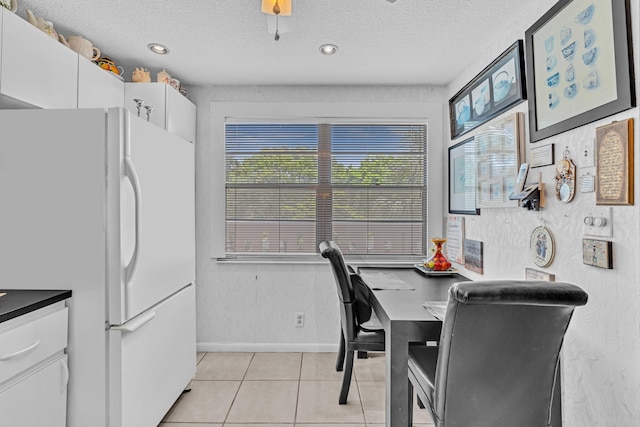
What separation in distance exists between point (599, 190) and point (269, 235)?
2.44m

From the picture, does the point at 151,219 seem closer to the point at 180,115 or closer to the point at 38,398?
the point at 38,398

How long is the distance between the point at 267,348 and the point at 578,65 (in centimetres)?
293

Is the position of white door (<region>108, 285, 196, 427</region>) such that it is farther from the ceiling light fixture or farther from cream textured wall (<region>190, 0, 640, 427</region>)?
the ceiling light fixture

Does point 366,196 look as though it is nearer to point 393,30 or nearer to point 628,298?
point 393,30

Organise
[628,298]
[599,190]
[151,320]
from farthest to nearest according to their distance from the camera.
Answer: [151,320] → [599,190] → [628,298]

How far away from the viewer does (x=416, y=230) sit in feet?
11.1

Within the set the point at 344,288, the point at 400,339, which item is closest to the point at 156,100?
the point at 344,288

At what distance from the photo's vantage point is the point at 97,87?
7.81 feet

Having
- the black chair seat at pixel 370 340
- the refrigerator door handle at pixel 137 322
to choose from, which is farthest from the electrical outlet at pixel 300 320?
the refrigerator door handle at pixel 137 322

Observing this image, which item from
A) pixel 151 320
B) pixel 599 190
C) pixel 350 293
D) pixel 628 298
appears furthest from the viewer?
pixel 350 293

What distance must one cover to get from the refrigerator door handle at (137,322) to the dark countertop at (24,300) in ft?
0.88

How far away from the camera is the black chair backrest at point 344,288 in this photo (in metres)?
2.22

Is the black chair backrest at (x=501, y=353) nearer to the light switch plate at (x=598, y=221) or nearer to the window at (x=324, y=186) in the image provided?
the light switch plate at (x=598, y=221)

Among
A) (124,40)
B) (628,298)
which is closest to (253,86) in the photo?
(124,40)
